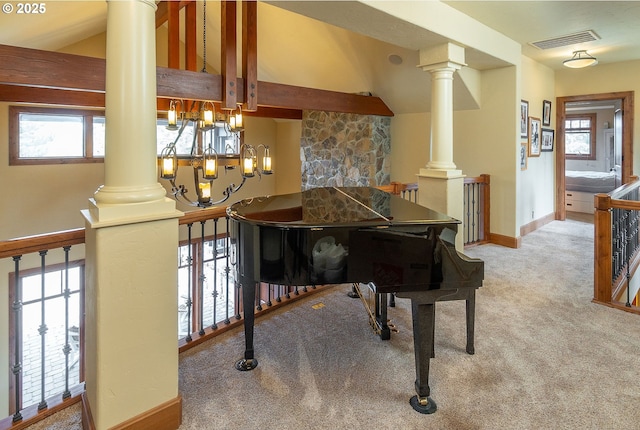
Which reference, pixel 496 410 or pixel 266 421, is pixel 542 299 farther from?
pixel 266 421

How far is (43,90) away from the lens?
18.0ft

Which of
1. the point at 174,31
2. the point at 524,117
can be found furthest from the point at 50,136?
the point at 524,117

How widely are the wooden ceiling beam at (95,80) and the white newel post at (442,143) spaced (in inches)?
85.6

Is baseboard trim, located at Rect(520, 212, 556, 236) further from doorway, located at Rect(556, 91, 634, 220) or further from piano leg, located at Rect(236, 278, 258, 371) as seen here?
piano leg, located at Rect(236, 278, 258, 371)

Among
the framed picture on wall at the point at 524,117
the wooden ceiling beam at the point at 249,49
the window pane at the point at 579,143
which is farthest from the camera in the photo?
the window pane at the point at 579,143

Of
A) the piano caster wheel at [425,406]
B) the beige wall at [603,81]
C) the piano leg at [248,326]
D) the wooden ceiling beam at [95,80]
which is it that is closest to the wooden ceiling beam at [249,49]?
the wooden ceiling beam at [95,80]

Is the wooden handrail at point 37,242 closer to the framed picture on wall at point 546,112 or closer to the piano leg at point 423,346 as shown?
the piano leg at point 423,346

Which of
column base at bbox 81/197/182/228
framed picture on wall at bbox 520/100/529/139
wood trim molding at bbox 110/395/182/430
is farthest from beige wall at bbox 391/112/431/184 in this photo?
wood trim molding at bbox 110/395/182/430

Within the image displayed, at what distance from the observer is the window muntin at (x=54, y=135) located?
5.85m

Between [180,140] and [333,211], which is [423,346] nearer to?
[333,211]

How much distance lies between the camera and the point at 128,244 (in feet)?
5.47

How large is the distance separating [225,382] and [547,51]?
5855 mm

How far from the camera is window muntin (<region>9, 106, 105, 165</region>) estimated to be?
230 inches

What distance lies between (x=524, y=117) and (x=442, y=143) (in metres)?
2.03
